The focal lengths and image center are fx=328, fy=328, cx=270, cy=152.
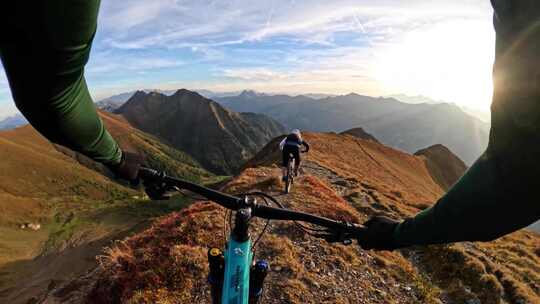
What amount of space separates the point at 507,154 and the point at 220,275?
3536 mm

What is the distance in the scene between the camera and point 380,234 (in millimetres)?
2529

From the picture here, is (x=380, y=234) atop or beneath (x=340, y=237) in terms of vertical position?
atop

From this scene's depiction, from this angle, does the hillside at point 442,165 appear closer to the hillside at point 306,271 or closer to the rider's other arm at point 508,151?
the hillside at point 306,271

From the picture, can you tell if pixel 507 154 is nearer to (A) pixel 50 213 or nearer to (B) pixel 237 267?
(B) pixel 237 267

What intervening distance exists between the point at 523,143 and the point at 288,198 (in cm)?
1582

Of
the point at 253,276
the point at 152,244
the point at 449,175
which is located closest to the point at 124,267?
the point at 152,244

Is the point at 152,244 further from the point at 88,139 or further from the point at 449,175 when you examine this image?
the point at 449,175

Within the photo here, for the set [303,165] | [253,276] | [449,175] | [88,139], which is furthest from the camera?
[449,175]

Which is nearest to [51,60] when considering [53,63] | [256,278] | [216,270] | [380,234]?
Result: [53,63]

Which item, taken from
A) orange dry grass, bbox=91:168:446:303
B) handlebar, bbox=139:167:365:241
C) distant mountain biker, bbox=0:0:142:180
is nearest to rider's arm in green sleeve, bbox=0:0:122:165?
distant mountain biker, bbox=0:0:142:180

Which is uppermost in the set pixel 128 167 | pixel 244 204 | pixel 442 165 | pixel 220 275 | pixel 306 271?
pixel 128 167

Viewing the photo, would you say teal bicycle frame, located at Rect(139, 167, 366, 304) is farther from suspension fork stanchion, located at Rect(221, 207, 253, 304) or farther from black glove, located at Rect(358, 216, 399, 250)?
black glove, located at Rect(358, 216, 399, 250)

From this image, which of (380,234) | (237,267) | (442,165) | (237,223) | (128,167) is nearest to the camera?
(380,234)

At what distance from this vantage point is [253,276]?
161 inches
